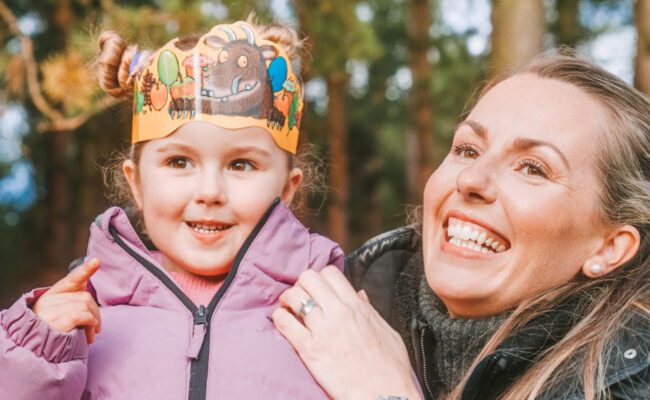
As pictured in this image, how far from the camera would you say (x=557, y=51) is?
9.25 ft

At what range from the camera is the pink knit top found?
2334 mm

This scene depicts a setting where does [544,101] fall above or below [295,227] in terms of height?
above

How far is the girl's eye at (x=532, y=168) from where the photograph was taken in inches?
91.4

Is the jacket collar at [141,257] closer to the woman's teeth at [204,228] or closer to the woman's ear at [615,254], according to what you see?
the woman's teeth at [204,228]

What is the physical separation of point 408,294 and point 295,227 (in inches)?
24.3

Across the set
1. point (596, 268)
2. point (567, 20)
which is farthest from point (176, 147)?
point (567, 20)

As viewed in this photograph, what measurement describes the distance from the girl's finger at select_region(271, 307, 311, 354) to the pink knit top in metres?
0.23

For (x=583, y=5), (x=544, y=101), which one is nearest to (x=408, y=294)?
(x=544, y=101)

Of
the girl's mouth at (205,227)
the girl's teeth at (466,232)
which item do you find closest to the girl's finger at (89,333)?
the girl's mouth at (205,227)

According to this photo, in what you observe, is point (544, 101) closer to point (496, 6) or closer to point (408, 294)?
point (408, 294)

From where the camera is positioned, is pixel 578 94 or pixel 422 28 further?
pixel 422 28

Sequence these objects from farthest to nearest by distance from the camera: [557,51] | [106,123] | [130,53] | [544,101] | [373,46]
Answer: [106,123] → [373,46] → [557,51] → [130,53] → [544,101]

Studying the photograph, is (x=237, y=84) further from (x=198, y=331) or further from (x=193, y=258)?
(x=198, y=331)

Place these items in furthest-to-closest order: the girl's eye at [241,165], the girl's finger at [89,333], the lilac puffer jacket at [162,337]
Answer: the girl's eye at [241,165] < the girl's finger at [89,333] < the lilac puffer jacket at [162,337]
